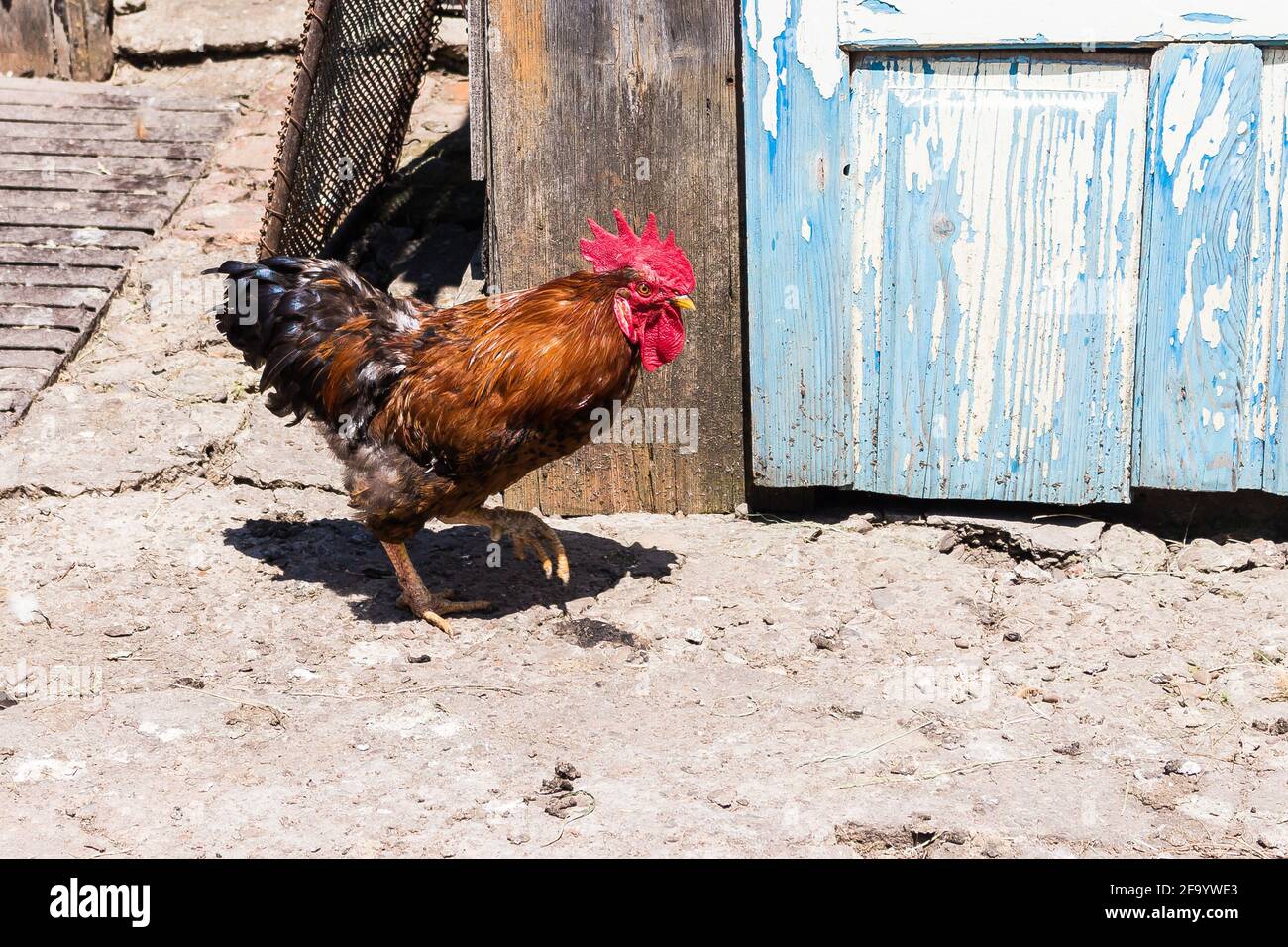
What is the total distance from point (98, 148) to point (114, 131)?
0.24 metres

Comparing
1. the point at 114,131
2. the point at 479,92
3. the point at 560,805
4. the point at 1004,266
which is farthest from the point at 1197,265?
the point at 114,131

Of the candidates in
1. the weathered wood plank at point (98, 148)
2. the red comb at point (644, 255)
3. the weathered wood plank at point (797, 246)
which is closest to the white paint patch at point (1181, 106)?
the weathered wood plank at point (797, 246)

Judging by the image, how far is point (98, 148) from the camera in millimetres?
7957

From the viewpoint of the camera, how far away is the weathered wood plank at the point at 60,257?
7016 millimetres

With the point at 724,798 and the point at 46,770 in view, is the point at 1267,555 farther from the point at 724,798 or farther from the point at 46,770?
the point at 46,770

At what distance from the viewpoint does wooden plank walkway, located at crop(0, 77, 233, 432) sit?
656 cm

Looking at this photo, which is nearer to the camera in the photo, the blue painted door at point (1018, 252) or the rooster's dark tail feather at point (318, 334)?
the blue painted door at point (1018, 252)

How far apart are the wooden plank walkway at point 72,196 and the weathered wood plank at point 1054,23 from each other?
3.74 metres

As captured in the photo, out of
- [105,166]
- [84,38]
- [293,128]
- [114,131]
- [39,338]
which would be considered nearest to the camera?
[293,128]

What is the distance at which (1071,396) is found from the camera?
199 inches

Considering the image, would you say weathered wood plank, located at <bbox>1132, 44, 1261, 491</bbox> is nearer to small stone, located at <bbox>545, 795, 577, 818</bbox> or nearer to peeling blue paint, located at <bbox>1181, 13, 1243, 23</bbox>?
peeling blue paint, located at <bbox>1181, 13, 1243, 23</bbox>

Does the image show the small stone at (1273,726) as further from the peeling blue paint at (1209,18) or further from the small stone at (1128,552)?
the peeling blue paint at (1209,18)

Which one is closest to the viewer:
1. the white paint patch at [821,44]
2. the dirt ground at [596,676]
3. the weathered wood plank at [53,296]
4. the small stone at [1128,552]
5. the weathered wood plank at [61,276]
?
the dirt ground at [596,676]

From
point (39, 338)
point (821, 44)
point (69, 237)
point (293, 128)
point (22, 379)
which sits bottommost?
point (22, 379)
